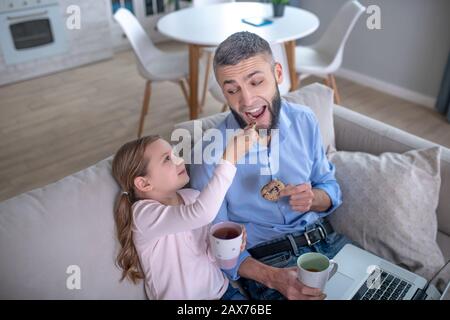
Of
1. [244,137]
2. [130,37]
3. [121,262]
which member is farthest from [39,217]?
[130,37]

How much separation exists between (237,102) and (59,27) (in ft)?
11.7

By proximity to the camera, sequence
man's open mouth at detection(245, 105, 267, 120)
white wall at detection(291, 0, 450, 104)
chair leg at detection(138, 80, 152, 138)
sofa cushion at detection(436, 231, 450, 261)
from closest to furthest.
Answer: man's open mouth at detection(245, 105, 267, 120) → sofa cushion at detection(436, 231, 450, 261) → chair leg at detection(138, 80, 152, 138) → white wall at detection(291, 0, 450, 104)

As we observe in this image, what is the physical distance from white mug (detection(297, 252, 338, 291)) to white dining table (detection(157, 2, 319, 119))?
1799 mm

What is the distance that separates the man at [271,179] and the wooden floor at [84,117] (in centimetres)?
186

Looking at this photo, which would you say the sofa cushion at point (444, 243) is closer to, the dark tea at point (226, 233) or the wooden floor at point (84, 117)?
the dark tea at point (226, 233)

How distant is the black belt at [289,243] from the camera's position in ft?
4.49

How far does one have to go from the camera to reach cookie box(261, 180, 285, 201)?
1.29 metres

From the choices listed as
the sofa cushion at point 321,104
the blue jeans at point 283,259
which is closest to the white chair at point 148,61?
the sofa cushion at point 321,104

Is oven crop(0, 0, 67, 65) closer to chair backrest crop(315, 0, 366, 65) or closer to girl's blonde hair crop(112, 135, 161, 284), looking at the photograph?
chair backrest crop(315, 0, 366, 65)

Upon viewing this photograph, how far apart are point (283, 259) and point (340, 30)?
2.28 metres

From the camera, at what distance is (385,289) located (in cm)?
124

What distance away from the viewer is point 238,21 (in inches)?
117

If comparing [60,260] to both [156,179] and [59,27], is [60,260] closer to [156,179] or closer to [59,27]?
[156,179]

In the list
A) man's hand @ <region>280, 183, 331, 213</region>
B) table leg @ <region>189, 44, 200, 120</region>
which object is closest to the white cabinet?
table leg @ <region>189, 44, 200, 120</region>
